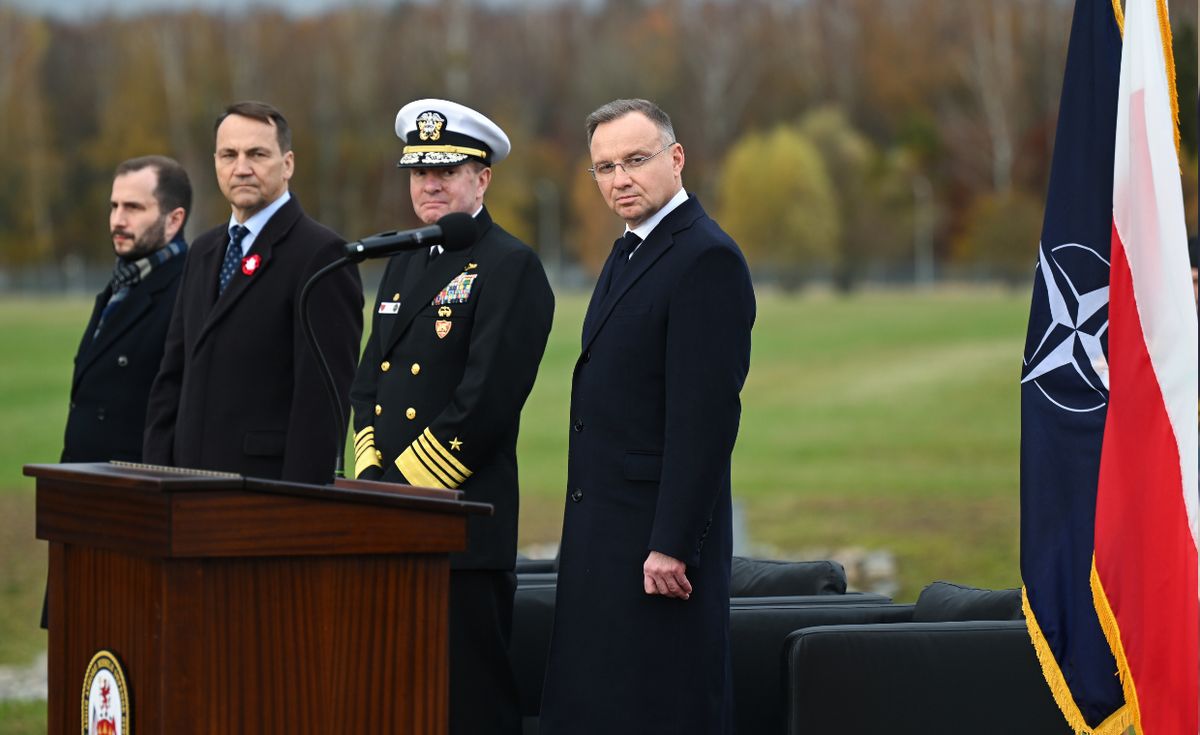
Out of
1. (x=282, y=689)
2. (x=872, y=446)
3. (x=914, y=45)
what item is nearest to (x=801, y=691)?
(x=282, y=689)

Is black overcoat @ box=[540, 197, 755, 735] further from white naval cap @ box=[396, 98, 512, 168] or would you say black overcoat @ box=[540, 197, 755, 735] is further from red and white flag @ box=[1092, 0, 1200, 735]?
red and white flag @ box=[1092, 0, 1200, 735]

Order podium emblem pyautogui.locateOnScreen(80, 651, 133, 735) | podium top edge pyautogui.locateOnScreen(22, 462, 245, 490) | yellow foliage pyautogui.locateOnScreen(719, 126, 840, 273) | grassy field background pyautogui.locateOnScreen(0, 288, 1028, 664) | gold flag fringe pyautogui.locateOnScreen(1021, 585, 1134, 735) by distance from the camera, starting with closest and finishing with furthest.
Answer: podium top edge pyautogui.locateOnScreen(22, 462, 245, 490) → podium emblem pyautogui.locateOnScreen(80, 651, 133, 735) → gold flag fringe pyautogui.locateOnScreen(1021, 585, 1134, 735) → grassy field background pyautogui.locateOnScreen(0, 288, 1028, 664) → yellow foliage pyautogui.locateOnScreen(719, 126, 840, 273)

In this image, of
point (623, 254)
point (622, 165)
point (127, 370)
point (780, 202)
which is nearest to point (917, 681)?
point (623, 254)

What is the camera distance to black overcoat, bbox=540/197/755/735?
3.51 m

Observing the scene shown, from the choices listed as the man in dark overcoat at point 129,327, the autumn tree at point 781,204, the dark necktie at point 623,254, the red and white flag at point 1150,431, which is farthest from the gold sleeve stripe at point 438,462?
the autumn tree at point 781,204

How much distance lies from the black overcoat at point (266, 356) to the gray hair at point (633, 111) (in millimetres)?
782

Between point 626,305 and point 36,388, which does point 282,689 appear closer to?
point 626,305

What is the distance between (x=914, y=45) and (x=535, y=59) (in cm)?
1278

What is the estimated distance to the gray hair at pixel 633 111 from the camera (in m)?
3.68

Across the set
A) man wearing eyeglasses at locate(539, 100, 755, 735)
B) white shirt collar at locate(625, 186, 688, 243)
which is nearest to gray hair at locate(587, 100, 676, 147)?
man wearing eyeglasses at locate(539, 100, 755, 735)

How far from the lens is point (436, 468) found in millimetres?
3826

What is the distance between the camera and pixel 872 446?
25.2 meters

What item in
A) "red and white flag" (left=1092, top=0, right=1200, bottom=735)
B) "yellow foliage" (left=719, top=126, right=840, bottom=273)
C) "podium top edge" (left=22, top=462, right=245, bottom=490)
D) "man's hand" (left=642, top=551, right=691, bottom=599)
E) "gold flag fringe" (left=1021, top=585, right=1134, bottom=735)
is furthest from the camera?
"yellow foliage" (left=719, top=126, right=840, bottom=273)

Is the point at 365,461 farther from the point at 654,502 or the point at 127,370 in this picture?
the point at 127,370
